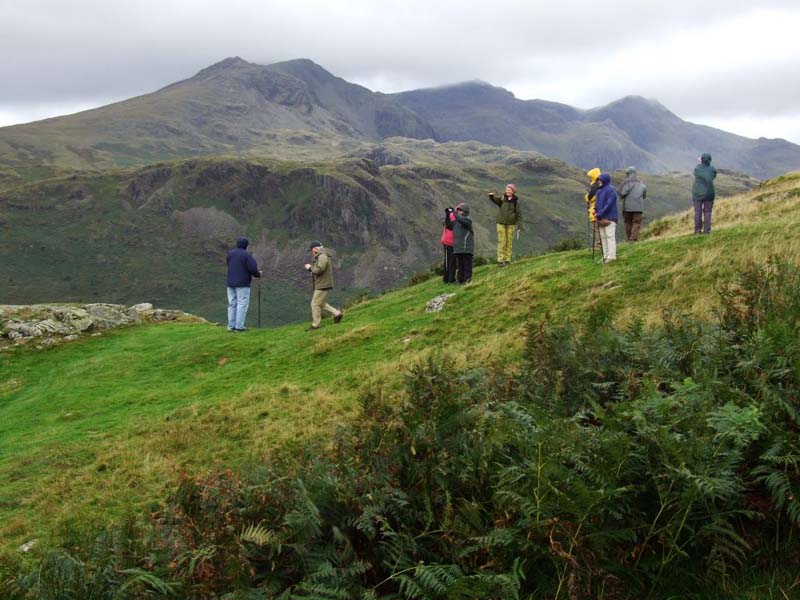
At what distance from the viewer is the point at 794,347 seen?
4328 mm

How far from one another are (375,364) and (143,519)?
9117mm

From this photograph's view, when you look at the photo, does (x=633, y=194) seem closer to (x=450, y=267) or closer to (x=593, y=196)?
(x=593, y=196)

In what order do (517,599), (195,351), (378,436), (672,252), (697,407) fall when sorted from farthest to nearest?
1. (195,351)
2. (672,252)
3. (378,436)
4. (697,407)
5. (517,599)

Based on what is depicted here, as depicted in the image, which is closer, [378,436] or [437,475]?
[437,475]

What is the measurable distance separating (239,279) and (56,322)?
9.44 metres

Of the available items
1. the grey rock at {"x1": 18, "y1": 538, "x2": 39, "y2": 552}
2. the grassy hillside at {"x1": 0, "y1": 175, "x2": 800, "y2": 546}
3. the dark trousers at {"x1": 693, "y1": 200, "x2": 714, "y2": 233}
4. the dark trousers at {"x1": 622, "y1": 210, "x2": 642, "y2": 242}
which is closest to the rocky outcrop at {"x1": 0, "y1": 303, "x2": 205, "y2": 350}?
the grassy hillside at {"x1": 0, "y1": 175, "x2": 800, "y2": 546}

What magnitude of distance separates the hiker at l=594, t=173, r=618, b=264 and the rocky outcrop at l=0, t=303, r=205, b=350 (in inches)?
832

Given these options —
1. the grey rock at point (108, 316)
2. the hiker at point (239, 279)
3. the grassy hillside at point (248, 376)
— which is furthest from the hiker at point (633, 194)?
the grey rock at point (108, 316)

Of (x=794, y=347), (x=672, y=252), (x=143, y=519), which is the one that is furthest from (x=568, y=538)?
(x=672, y=252)

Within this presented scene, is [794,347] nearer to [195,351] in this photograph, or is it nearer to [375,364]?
[375,364]

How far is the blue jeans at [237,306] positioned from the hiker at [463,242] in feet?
27.6

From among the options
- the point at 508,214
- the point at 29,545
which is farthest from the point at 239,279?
the point at 29,545

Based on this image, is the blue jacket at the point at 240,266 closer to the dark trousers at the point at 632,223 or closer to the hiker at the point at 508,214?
the hiker at the point at 508,214

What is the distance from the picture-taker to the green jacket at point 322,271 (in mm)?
19812
